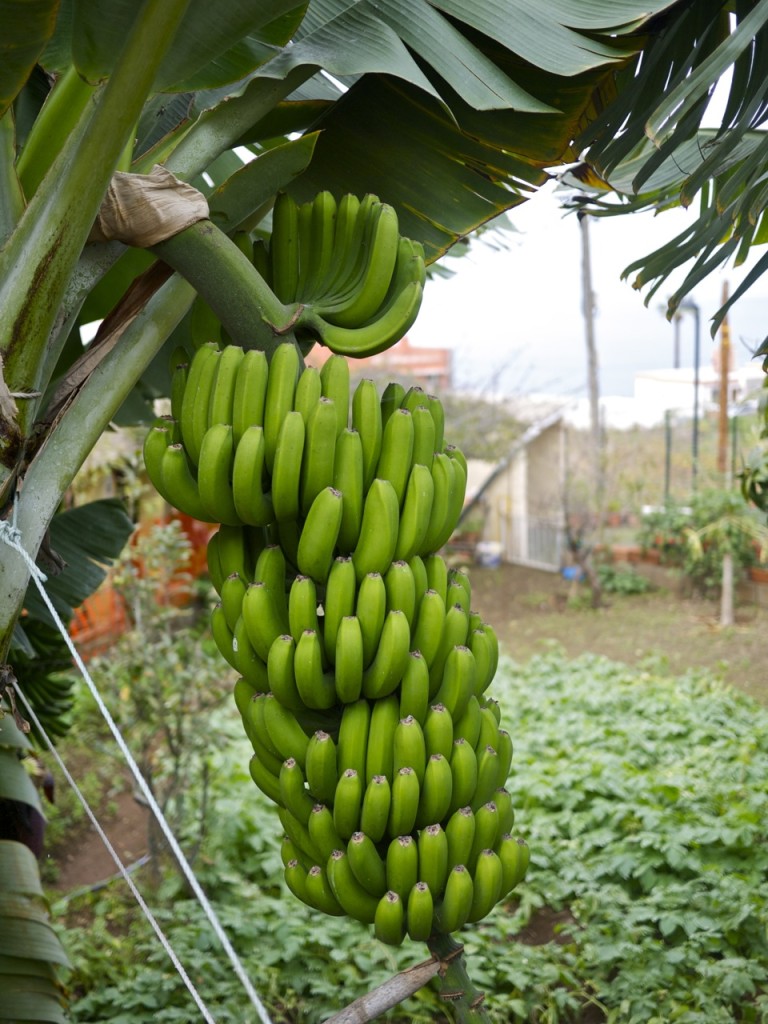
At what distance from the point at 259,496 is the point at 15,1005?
1.51 metres

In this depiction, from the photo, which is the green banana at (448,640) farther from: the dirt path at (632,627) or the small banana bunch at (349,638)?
the dirt path at (632,627)

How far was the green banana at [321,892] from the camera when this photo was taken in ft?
4.57

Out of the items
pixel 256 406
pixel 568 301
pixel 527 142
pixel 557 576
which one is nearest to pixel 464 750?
pixel 256 406

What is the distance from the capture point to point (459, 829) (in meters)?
1.37

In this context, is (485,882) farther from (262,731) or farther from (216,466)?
(216,466)

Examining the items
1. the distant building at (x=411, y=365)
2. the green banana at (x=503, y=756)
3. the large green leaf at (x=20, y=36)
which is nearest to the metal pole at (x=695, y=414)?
the distant building at (x=411, y=365)

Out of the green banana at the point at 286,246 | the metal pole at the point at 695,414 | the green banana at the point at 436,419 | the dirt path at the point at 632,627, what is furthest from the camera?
the metal pole at the point at 695,414

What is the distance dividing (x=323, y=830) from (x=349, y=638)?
0.31 meters

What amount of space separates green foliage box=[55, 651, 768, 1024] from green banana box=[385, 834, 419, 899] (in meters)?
1.53

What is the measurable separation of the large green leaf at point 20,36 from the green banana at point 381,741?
3.49 ft

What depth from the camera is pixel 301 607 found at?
1354 millimetres

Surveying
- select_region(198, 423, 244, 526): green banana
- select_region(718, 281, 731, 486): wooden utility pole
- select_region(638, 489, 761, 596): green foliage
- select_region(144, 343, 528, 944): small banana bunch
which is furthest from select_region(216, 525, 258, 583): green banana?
select_region(718, 281, 731, 486): wooden utility pole

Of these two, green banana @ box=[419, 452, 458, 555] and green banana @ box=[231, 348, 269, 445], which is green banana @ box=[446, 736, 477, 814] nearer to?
green banana @ box=[419, 452, 458, 555]

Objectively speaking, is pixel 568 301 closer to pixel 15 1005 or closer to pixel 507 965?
pixel 507 965
